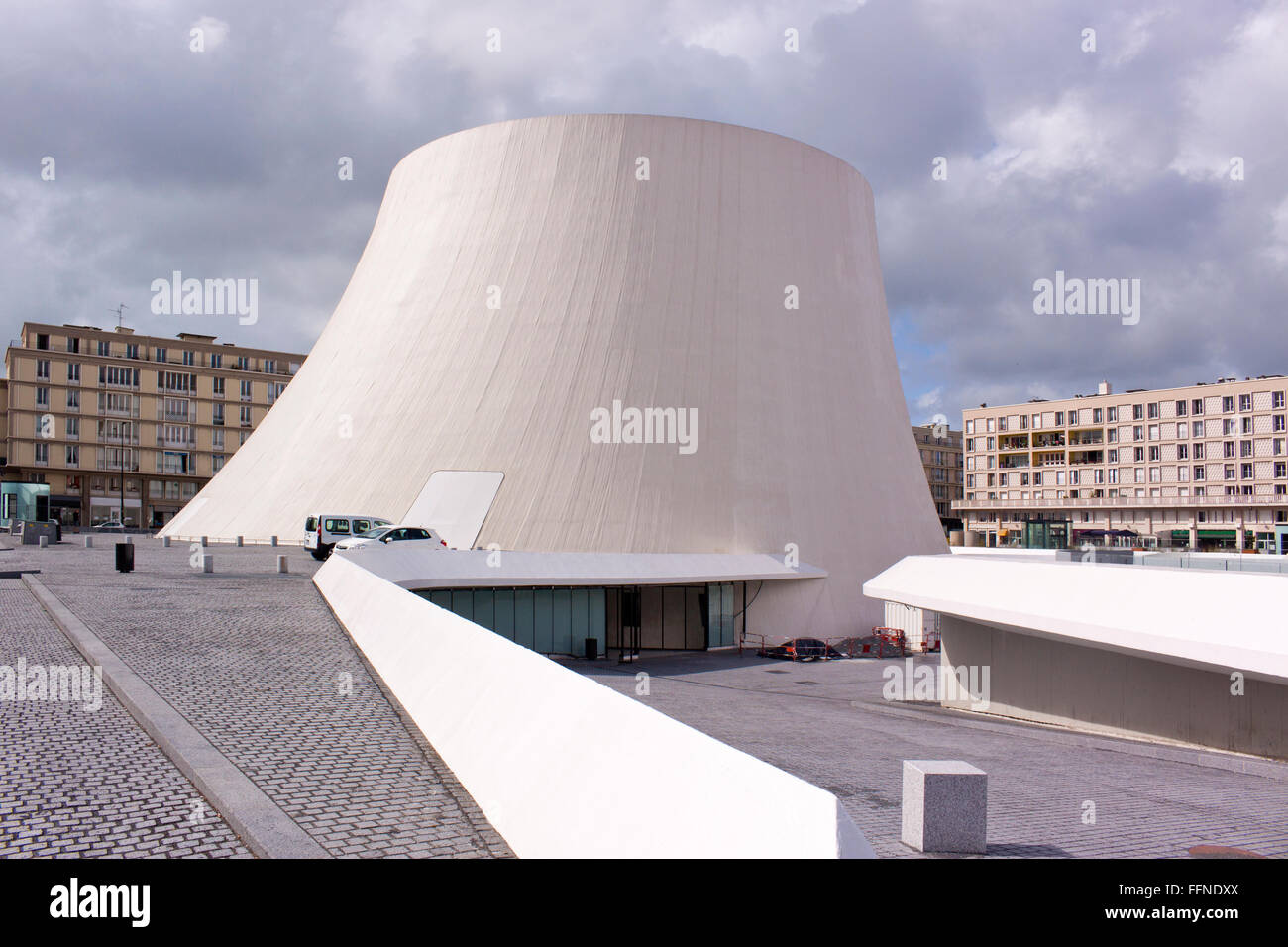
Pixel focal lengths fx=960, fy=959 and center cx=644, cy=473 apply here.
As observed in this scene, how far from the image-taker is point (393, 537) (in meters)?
23.5

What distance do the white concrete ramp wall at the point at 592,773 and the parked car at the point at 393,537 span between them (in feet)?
50.8

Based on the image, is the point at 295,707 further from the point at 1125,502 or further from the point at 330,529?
the point at 1125,502

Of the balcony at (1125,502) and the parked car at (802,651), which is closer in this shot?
the parked car at (802,651)

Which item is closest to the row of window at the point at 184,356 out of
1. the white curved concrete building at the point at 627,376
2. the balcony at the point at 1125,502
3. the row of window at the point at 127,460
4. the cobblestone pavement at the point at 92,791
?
the row of window at the point at 127,460

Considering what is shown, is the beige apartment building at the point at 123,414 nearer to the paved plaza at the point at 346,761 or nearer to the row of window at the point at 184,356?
the row of window at the point at 184,356

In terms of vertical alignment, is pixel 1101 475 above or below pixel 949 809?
above

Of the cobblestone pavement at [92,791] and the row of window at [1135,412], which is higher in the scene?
the row of window at [1135,412]

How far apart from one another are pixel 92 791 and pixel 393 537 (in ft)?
58.7

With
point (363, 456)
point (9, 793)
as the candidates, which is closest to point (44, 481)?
point (363, 456)

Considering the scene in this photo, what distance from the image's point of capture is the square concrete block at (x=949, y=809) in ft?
16.8

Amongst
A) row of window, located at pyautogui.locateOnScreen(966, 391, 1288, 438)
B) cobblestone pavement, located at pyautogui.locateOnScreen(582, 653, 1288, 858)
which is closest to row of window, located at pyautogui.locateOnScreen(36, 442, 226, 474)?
cobblestone pavement, located at pyautogui.locateOnScreen(582, 653, 1288, 858)

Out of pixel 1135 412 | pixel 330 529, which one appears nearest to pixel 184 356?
pixel 330 529

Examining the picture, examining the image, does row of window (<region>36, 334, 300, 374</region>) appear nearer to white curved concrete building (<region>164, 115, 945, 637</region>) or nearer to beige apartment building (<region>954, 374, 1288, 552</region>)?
white curved concrete building (<region>164, 115, 945, 637</region>)

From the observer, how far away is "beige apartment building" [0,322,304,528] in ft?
206
